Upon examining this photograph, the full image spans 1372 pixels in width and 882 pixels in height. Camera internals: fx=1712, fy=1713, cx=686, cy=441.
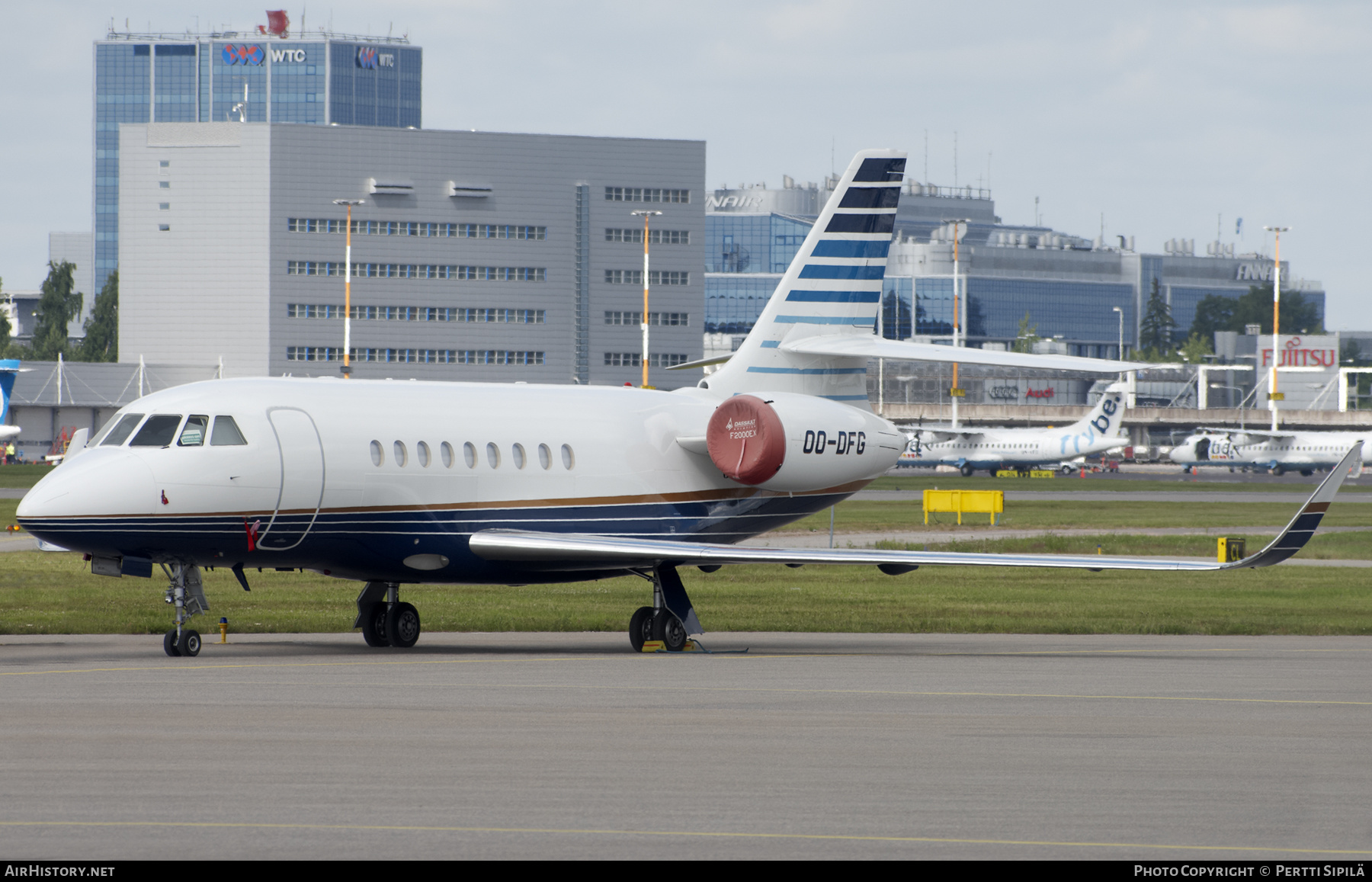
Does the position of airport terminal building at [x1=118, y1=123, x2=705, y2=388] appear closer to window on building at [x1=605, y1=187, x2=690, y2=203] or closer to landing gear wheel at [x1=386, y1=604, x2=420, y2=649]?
window on building at [x1=605, y1=187, x2=690, y2=203]

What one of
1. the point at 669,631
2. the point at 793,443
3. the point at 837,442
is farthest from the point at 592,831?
the point at 837,442

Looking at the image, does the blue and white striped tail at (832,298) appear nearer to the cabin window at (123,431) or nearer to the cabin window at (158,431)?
the cabin window at (158,431)

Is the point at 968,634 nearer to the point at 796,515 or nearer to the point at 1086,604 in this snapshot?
the point at 796,515

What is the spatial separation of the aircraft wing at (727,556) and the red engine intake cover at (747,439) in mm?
2241

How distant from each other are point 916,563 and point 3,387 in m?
60.7

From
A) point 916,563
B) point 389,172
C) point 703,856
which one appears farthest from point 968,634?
point 389,172

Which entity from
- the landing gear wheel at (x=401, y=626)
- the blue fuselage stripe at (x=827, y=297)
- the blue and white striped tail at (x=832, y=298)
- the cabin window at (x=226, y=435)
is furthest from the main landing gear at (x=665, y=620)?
the cabin window at (x=226, y=435)

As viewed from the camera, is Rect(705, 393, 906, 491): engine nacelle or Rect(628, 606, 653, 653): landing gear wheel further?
Rect(705, 393, 906, 491): engine nacelle

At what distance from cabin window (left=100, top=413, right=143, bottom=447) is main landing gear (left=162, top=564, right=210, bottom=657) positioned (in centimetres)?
162

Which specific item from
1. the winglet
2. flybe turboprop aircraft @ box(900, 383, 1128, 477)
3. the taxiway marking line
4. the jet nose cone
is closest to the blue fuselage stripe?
the winglet

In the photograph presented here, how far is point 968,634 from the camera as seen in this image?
26.6 metres

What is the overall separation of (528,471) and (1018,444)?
96309 millimetres

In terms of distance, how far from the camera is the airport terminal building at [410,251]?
Result: 446 feet

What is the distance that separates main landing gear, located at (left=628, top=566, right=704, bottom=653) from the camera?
910 inches
